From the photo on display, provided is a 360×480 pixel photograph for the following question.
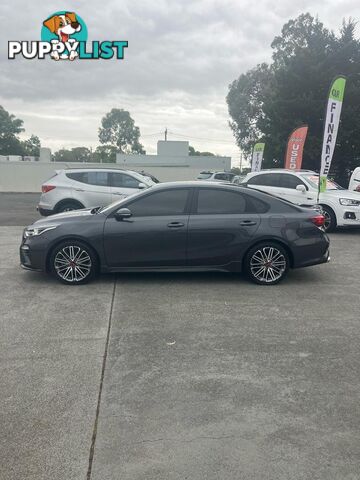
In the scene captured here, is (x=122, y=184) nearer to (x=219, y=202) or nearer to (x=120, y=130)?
(x=219, y=202)

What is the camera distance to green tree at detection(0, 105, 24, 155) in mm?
71375

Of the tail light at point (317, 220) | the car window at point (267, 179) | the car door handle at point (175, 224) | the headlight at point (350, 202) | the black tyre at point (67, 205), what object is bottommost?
Result: the black tyre at point (67, 205)

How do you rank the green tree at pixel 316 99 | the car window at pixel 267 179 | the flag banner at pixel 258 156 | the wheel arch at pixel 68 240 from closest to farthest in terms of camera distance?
the wheel arch at pixel 68 240, the car window at pixel 267 179, the flag banner at pixel 258 156, the green tree at pixel 316 99

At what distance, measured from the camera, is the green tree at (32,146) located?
256 feet

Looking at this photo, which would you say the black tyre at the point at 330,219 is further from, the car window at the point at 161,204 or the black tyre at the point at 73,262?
the black tyre at the point at 73,262

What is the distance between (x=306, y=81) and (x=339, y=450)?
24.3 meters

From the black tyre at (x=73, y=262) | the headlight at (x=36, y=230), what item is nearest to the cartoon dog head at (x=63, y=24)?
the headlight at (x=36, y=230)

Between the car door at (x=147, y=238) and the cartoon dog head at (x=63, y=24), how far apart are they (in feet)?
37.8

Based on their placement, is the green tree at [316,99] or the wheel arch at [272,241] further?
the green tree at [316,99]

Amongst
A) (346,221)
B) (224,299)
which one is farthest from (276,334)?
(346,221)

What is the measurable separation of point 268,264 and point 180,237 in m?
1.31

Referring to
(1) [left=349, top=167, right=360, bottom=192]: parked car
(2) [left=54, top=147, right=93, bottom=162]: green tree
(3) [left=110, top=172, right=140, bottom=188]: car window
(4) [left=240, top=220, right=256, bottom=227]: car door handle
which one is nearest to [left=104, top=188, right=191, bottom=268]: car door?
(4) [left=240, top=220, right=256, bottom=227]: car door handle

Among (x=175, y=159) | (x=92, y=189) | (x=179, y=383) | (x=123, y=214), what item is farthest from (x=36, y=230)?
(x=175, y=159)

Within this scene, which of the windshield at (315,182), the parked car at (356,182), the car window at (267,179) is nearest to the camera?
the windshield at (315,182)
